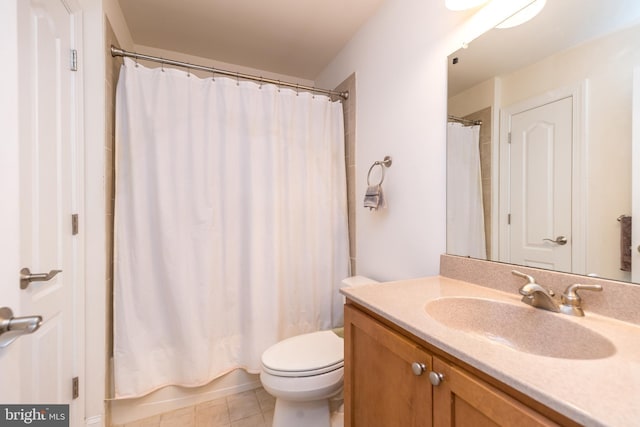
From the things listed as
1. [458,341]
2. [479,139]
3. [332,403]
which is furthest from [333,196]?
[458,341]

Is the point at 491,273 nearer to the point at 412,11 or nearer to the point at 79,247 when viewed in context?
the point at 412,11

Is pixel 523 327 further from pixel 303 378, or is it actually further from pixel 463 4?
pixel 463 4

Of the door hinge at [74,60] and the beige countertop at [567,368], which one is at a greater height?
the door hinge at [74,60]

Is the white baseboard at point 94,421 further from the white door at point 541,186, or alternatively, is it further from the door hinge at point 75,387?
the white door at point 541,186

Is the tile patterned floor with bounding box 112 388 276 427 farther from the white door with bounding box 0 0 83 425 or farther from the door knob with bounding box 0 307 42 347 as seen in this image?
the door knob with bounding box 0 307 42 347

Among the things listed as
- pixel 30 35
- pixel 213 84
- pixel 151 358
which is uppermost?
pixel 213 84

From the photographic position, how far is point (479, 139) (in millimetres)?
1119

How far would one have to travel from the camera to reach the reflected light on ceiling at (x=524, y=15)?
36.4 inches

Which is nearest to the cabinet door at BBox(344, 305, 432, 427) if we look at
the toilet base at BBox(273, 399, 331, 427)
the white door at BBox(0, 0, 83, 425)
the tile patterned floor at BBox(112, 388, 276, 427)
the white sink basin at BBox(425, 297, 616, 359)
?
the white sink basin at BBox(425, 297, 616, 359)

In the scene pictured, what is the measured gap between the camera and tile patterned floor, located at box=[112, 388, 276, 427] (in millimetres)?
1462

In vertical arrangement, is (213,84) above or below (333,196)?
above

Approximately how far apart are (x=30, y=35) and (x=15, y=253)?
718mm
